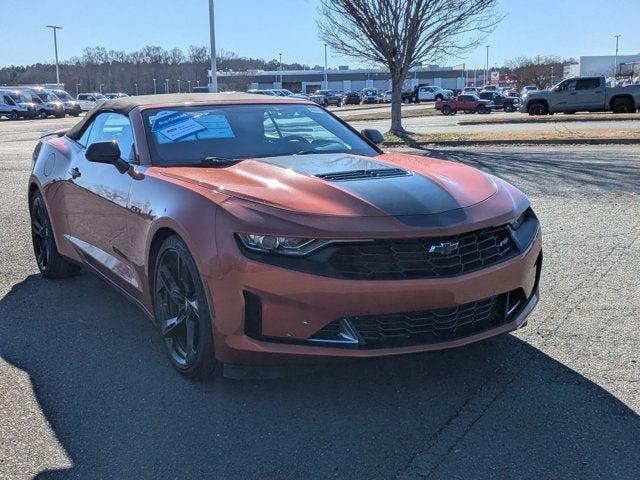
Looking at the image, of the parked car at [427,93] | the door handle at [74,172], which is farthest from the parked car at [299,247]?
the parked car at [427,93]

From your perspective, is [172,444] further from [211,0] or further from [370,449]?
[211,0]

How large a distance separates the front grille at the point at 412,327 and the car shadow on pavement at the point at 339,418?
204mm

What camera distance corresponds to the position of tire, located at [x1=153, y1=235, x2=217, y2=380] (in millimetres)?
3332

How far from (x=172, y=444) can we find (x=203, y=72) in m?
132

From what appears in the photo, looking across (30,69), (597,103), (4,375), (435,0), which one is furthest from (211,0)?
(30,69)

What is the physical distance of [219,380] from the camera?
3.58m

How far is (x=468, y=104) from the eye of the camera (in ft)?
145

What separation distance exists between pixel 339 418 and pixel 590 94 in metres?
31.6

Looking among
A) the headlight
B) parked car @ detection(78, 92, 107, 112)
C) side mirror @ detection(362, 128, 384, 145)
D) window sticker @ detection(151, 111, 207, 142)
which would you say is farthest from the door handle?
parked car @ detection(78, 92, 107, 112)

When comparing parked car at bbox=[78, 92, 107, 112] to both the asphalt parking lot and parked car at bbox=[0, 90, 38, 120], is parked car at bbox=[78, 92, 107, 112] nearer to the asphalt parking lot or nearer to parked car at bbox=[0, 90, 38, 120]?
parked car at bbox=[0, 90, 38, 120]

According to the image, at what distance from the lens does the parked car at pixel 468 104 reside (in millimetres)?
43812

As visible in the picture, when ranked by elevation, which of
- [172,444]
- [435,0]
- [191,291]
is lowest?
[172,444]

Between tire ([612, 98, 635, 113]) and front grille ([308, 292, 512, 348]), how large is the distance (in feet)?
103

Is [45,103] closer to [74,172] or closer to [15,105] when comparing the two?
[15,105]
